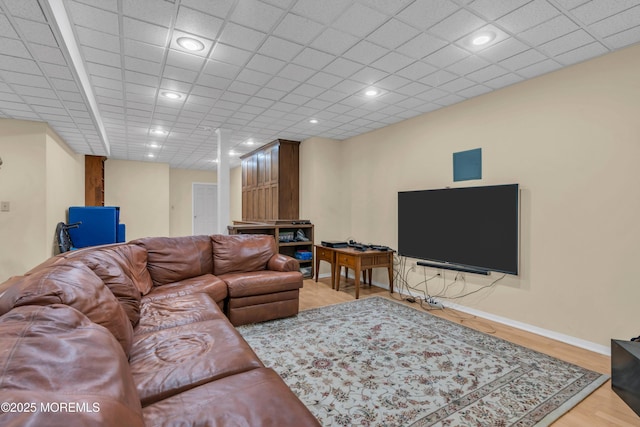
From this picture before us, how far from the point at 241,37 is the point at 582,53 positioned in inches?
113

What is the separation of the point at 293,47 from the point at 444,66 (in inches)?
56.0

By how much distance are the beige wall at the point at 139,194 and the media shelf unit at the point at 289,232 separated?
395 centimetres

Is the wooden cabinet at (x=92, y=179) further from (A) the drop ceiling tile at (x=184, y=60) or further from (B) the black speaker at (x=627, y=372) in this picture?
(B) the black speaker at (x=627, y=372)

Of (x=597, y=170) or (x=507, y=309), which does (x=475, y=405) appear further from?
(x=597, y=170)

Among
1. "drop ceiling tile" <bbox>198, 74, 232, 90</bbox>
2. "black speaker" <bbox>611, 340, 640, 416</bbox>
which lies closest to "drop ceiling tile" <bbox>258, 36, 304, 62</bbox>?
"drop ceiling tile" <bbox>198, 74, 232, 90</bbox>

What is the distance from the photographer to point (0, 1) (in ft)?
5.54

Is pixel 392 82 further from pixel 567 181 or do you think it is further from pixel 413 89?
pixel 567 181

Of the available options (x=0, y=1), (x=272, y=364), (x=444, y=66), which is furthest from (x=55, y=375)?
(x=444, y=66)

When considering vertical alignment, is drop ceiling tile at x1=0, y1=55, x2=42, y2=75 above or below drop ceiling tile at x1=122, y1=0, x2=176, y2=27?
below

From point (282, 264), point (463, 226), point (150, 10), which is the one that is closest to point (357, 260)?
point (282, 264)

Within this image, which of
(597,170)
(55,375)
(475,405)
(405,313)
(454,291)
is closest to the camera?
(55,375)

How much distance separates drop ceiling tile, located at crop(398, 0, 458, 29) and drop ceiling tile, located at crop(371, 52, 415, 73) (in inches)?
16.8

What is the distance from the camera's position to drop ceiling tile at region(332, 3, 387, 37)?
2.04 meters

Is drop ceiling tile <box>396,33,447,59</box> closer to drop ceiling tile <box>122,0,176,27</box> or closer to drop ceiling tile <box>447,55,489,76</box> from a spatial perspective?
drop ceiling tile <box>447,55,489,76</box>
